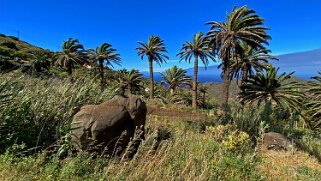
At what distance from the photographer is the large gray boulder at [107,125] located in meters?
4.76

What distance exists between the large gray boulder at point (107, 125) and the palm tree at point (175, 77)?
40882 mm

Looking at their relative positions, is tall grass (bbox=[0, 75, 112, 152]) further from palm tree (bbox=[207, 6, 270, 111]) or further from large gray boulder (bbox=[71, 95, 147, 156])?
palm tree (bbox=[207, 6, 270, 111])

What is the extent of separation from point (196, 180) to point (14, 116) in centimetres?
284

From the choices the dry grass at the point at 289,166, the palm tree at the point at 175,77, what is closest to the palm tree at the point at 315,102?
the dry grass at the point at 289,166

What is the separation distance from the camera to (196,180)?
3885 mm

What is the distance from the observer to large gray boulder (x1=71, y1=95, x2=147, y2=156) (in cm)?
476

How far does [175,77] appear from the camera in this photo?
4691cm

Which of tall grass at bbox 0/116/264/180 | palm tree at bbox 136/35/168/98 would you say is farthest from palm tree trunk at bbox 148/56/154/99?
tall grass at bbox 0/116/264/180

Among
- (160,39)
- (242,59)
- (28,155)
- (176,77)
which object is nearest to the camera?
(28,155)

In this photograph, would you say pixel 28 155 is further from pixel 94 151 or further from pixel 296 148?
pixel 296 148

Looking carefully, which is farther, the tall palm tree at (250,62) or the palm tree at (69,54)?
the palm tree at (69,54)

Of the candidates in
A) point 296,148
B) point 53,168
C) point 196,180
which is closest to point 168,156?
point 196,180

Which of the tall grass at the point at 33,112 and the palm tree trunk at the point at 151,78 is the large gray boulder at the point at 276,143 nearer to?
the tall grass at the point at 33,112

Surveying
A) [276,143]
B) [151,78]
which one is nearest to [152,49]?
[151,78]
